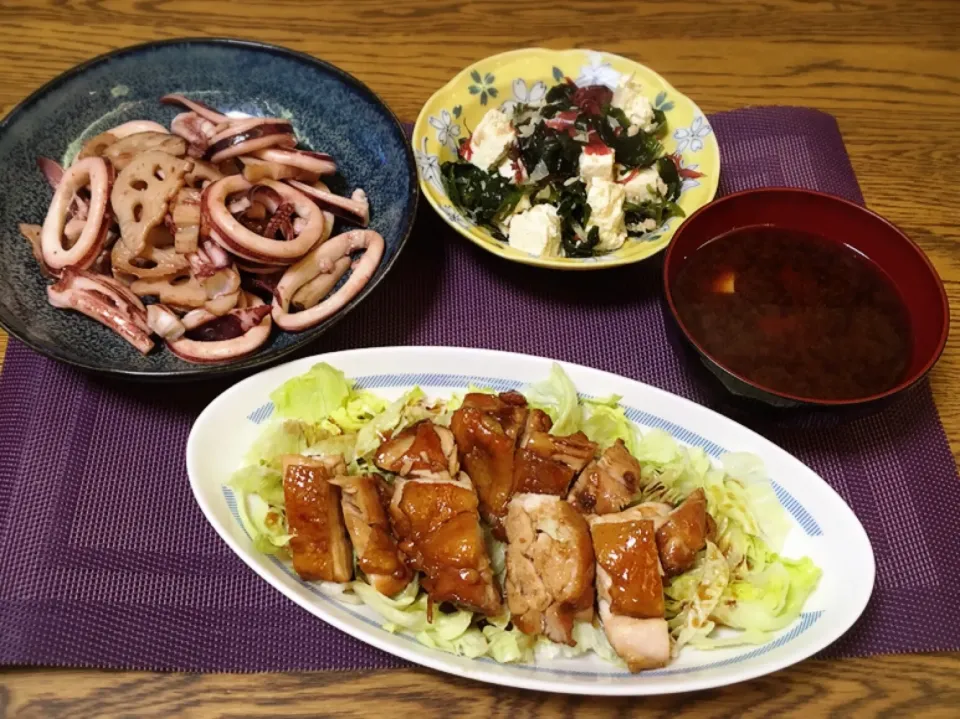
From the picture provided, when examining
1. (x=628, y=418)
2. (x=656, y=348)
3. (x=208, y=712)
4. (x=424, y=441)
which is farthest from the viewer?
(x=656, y=348)

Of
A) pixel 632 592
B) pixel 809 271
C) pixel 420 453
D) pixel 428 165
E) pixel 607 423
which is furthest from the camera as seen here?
pixel 428 165

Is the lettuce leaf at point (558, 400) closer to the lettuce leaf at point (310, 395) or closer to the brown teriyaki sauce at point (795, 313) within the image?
the brown teriyaki sauce at point (795, 313)

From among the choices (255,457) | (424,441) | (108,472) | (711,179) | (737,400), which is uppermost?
(711,179)

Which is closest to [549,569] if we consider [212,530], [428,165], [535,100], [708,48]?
[212,530]

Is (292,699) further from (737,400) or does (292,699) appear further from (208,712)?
(737,400)

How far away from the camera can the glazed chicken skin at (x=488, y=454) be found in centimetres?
145

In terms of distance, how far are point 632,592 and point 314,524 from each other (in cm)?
58

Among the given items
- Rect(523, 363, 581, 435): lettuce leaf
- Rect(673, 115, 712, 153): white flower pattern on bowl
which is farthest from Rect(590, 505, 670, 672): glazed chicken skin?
Rect(673, 115, 712, 153): white flower pattern on bowl

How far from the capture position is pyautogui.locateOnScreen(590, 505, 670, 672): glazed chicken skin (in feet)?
4.19

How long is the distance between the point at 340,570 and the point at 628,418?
A: 65 centimetres

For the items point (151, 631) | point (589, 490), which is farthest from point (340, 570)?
point (589, 490)

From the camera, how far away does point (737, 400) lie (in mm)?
1489

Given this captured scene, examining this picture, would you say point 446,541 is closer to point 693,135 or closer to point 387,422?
point 387,422

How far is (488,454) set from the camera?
4.79 ft
